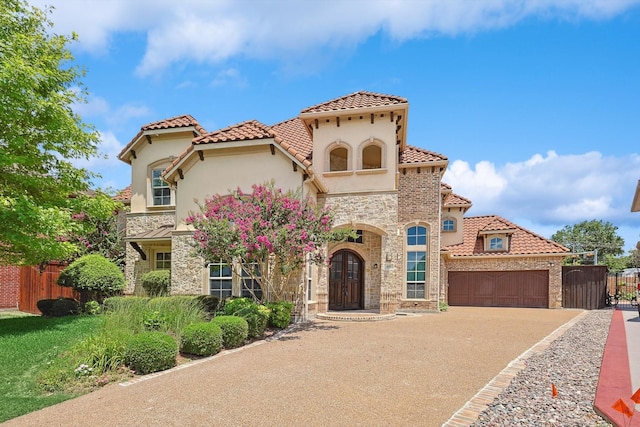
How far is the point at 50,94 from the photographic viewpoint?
10070 mm

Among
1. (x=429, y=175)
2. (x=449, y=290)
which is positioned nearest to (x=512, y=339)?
(x=429, y=175)

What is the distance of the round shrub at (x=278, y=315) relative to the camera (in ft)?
36.8

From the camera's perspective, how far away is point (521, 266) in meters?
21.8

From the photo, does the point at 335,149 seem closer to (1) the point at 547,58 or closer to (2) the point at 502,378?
(1) the point at 547,58

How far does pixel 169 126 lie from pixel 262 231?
9604mm

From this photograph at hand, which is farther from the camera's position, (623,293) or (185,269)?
(623,293)

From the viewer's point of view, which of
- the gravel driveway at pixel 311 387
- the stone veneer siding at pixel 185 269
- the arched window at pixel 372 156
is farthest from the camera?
the arched window at pixel 372 156

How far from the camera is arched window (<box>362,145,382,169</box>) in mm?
16781

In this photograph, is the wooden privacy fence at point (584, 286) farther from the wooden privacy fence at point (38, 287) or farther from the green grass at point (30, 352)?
the wooden privacy fence at point (38, 287)

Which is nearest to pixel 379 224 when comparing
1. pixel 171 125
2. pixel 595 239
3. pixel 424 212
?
pixel 424 212

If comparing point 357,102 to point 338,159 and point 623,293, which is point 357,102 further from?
point 623,293

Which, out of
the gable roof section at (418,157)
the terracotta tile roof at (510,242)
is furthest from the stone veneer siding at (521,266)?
the gable roof section at (418,157)

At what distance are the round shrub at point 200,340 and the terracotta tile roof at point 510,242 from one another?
57.9 ft

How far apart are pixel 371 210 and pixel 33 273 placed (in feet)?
49.3
